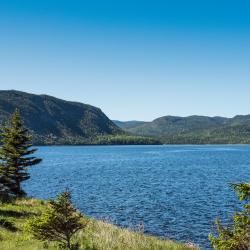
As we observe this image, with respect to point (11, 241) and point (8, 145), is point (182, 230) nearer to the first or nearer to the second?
point (8, 145)

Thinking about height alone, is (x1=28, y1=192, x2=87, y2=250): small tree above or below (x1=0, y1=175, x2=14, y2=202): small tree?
above

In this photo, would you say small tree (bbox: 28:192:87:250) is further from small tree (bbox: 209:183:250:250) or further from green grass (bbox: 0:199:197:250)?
small tree (bbox: 209:183:250:250)

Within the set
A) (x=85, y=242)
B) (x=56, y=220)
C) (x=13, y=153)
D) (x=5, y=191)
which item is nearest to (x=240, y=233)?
(x=56, y=220)

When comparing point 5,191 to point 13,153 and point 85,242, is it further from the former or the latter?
point 85,242

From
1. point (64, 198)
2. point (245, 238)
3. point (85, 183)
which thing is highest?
point (64, 198)

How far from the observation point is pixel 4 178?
42.2 meters

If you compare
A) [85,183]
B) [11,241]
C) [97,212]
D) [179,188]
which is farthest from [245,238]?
[85,183]

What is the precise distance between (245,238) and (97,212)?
121 feet

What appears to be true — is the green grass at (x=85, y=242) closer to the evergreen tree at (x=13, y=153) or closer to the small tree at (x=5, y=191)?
the small tree at (x=5, y=191)

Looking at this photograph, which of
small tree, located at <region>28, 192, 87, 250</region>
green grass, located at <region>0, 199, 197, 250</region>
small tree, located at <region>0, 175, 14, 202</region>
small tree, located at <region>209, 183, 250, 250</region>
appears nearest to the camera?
small tree, located at <region>209, 183, 250, 250</region>

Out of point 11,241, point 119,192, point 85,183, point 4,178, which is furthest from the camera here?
point 85,183

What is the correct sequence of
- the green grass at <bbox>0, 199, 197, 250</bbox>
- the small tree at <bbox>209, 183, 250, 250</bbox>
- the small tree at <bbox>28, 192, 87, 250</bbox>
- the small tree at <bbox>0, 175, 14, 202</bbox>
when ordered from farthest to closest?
the small tree at <bbox>0, 175, 14, 202</bbox> → the green grass at <bbox>0, 199, 197, 250</bbox> → the small tree at <bbox>28, 192, 87, 250</bbox> → the small tree at <bbox>209, 183, 250, 250</bbox>

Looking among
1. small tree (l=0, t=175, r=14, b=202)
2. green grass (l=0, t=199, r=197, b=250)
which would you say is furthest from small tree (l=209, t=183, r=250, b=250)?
small tree (l=0, t=175, r=14, b=202)

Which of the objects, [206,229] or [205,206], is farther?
[205,206]
